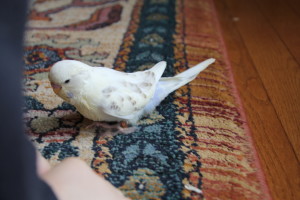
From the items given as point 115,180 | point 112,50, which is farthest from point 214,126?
point 112,50

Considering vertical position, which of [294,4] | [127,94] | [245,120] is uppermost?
[127,94]

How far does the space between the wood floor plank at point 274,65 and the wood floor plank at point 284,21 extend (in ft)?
0.09

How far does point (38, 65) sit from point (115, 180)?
68cm

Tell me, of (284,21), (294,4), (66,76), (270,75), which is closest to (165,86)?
(66,76)

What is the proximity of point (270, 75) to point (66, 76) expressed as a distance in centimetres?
75

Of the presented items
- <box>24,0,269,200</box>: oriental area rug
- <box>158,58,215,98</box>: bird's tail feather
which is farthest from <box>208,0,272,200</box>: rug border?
<box>158,58,215,98</box>: bird's tail feather

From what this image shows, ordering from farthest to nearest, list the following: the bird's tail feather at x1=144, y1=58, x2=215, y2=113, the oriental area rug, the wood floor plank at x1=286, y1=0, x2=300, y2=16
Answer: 1. the wood floor plank at x1=286, y1=0, x2=300, y2=16
2. the bird's tail feather at x1=144, y1=58, x2=215, y2=113
3. the oriental area rug

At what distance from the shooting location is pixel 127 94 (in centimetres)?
93

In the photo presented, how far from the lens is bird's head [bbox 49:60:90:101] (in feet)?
2.95

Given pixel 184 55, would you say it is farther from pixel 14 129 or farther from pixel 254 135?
pixel 14 129

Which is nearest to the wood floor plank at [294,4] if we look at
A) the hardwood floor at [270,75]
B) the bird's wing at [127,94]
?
the hardwood floor at [270,75]

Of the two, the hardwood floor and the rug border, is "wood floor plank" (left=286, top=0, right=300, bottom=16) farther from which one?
the rug border

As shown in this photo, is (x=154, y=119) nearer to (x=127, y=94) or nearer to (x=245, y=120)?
(x=127, y=94)

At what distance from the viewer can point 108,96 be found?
0.90 metres
